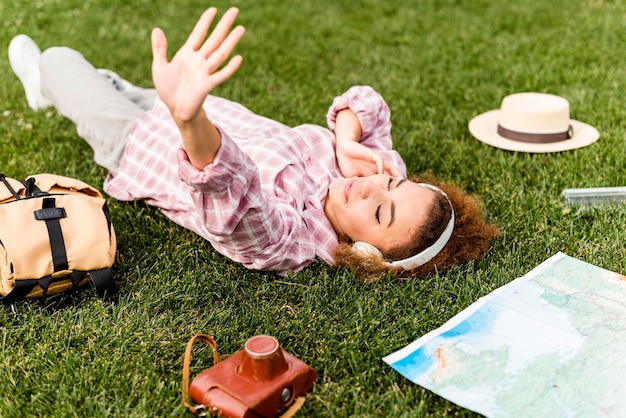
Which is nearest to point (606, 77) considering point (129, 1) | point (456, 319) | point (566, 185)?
point (566, 185)

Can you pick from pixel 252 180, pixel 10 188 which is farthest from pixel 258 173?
pixel 10 188

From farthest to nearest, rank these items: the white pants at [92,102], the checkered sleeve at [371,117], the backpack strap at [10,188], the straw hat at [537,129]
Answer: the straw hat at [537,129] < the white pants at [92,102] < the checkered sleeve at [371,117] < the backpack strap at [10,188]

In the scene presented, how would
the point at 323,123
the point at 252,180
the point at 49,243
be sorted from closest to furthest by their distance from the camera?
the point at 252,180 → the point at 49,243 → the point at 323,123

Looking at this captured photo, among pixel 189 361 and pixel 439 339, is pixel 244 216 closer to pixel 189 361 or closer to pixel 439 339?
pixel 189 361

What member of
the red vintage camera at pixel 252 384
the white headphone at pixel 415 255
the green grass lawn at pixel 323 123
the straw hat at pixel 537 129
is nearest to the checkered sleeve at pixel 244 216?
the green grass lawn at pixel 323 123

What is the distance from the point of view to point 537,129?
3.79 metres

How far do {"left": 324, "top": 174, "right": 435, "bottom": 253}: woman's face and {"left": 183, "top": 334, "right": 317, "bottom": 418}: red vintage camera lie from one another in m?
0.79

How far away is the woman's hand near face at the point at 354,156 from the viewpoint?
3023 mm

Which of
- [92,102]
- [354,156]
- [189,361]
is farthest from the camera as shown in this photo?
[92,102]

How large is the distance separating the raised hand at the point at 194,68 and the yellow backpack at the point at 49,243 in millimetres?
810

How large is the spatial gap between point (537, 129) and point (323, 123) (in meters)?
1.23

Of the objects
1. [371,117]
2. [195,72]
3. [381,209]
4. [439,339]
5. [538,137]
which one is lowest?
[439,339]

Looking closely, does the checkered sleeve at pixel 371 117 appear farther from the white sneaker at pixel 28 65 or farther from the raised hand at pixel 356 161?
the white sneaker at pixel 28 65

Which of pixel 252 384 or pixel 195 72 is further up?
pixel 195 72
